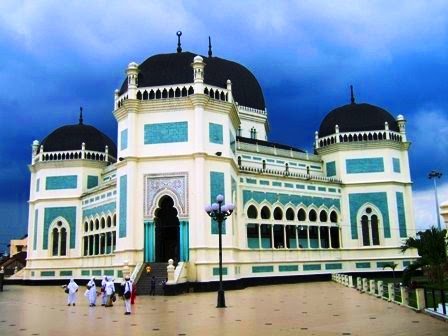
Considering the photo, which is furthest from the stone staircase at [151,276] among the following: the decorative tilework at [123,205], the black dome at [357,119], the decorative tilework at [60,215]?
the black dome at [357,119]

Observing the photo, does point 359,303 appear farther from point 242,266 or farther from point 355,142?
point 355,142

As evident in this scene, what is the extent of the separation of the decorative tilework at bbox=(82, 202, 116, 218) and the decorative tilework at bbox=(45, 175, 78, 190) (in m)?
2.43

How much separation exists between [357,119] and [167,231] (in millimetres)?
17882

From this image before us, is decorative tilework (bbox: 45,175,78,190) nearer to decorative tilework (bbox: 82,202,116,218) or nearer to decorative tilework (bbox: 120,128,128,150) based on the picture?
decorative tilework (bbox: 82,202,116,218)

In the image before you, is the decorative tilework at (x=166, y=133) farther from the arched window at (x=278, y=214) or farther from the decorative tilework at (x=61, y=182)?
the decorative tilework at (x=61, y=182)

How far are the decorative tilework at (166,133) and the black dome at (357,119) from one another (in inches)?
592

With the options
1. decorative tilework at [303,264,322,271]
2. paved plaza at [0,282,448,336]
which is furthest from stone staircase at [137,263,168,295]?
decorative tilework at [303,264,322,271]

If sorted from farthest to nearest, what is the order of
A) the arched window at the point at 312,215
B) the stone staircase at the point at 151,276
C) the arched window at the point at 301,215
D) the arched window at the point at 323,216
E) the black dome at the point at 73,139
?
the black dome at the point at 73,139 → the arched window at the point at 323,216 → the arched window at the point at 312,215 → the arched window at the point at 301,215 → the stone staircase at the point at 151,276

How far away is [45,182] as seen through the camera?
1463 inches

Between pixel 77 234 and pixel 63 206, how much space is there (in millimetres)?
2418

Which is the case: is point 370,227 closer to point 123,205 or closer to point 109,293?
point 123,205

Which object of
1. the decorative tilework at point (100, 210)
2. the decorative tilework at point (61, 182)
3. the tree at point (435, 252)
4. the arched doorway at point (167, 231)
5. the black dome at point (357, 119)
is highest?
the black dome at point (357, 119)

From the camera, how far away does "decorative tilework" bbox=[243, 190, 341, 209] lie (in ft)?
101

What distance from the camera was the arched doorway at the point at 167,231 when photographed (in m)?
26.6
